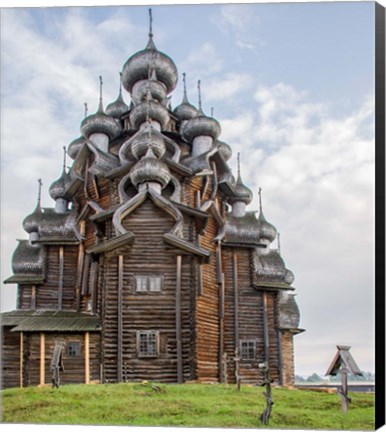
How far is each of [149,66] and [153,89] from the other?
1084 millimetres

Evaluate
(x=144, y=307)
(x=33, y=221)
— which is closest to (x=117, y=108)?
(x=33, y=221)

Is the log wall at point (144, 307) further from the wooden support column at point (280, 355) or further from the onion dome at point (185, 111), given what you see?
the onion dome at point (185, 111)

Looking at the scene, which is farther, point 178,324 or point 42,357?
point 42,357

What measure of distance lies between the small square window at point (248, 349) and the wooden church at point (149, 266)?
42mm

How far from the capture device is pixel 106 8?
39.1ft

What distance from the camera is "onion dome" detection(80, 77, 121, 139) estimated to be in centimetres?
2112

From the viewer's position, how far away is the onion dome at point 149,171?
55.0 feet

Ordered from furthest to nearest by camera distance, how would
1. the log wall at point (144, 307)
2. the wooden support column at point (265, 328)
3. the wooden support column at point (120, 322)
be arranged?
the wooden support column at point (265, 328) → the log wall at point (144, 307) → the wooden support column at point (120, 322)

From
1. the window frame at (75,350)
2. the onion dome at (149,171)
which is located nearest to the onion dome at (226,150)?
the onion dome at (149,171)

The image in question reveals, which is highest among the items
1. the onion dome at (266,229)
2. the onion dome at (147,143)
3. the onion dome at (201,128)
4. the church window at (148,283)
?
the onion dome at (201,128)

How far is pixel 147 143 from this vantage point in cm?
1759

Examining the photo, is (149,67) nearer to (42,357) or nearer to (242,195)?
(242,195)

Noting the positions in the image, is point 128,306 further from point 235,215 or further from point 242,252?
point 235,215

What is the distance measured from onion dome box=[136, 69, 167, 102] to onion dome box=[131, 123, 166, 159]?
134 inches
